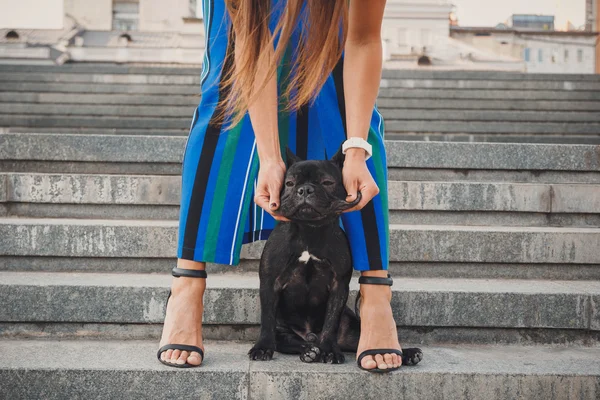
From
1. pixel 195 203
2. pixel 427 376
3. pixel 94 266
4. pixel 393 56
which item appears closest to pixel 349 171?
pixel 195 203

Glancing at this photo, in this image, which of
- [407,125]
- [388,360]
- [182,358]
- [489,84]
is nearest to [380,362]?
[388,360]

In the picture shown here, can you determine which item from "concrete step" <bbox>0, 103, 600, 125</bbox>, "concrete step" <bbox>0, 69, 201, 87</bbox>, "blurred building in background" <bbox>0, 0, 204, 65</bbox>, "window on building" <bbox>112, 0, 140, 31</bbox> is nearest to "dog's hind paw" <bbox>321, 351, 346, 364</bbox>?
"concrete step" <bbox>0, 103, 600, 125</bbox>

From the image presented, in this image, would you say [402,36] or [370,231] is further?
[402,36]

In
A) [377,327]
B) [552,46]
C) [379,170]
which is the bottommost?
[377,327]

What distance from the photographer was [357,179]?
6.41 feet

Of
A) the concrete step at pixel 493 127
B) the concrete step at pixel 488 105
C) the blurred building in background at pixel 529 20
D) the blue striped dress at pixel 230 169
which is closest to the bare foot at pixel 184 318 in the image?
the blue striped dress at pixel 230 169

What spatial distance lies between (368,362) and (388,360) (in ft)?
0.25

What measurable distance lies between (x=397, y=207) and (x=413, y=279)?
2.13ft

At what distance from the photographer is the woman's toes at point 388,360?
200 cm

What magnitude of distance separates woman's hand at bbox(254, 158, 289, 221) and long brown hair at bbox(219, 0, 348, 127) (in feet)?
0.79

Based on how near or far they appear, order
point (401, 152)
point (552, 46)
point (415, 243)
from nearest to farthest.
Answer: point (415, 243) < point (401, 152) < point (552, 46)

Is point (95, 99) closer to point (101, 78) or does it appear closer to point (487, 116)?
point (101, 78)

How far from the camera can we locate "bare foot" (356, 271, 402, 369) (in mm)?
2012

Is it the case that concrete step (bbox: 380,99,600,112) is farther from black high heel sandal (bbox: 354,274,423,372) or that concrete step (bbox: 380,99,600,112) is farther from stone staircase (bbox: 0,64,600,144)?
black high heel sandal (bbox: 354,274,423,372)
